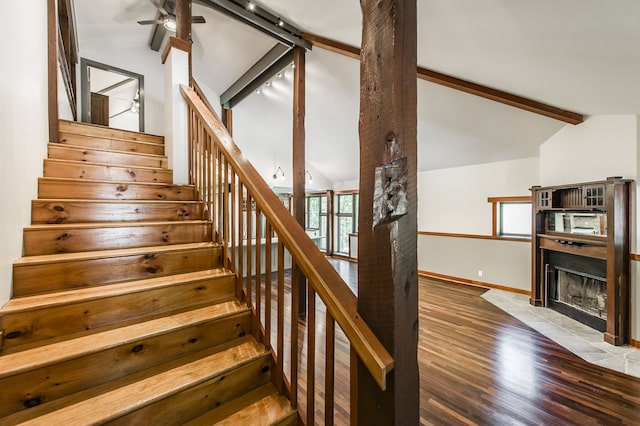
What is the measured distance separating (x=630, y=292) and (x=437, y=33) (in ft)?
11.0

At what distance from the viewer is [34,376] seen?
3.12ft

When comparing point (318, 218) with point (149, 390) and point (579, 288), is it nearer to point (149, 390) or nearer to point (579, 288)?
point (579, 288)

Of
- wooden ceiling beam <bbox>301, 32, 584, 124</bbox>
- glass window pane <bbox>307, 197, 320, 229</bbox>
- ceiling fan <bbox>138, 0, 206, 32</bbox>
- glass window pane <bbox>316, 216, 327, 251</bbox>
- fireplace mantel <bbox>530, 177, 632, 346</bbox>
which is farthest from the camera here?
glass window pane <bbox>307, 197, 320, 229</bbox>

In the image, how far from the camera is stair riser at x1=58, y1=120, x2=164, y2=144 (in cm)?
258

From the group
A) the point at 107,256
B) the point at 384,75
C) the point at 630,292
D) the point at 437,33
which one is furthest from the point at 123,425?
the point at 630,292

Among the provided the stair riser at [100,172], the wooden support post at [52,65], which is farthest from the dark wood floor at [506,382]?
the wooden support post at [52,65]

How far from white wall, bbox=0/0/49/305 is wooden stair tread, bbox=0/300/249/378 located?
28cm

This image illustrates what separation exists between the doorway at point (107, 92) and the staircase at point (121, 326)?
406cm

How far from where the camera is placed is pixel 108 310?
1264mm

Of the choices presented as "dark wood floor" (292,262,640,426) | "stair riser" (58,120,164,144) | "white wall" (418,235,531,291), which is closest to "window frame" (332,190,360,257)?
"white wall" (418,235,531,291)

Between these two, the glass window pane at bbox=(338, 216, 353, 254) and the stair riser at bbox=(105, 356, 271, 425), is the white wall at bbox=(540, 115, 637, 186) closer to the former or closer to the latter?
the stair riser at bbox=(105, 356, 271, 425)

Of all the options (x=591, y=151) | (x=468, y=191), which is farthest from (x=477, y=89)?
(x=468, y=191)

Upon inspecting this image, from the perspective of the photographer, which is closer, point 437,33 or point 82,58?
point 437,33

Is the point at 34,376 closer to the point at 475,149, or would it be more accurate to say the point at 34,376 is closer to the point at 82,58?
the point at 475,149
